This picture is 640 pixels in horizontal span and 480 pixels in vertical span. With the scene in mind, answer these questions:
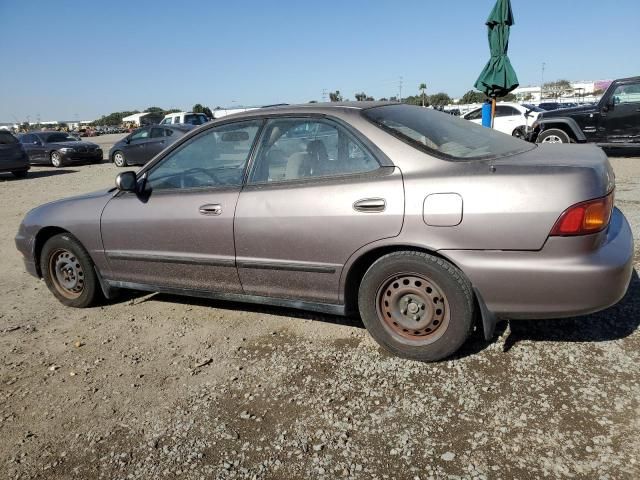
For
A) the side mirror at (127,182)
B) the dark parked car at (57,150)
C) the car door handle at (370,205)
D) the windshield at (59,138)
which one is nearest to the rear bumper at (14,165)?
the dark parked car at (57,150)

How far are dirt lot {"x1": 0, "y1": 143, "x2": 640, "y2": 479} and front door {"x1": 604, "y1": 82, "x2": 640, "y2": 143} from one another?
30.5 ft

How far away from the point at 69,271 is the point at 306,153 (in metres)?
2.43

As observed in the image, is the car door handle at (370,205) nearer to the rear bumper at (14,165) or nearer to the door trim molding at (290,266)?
the door trim molding at (290,266)

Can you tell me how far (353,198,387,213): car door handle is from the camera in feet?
8.97

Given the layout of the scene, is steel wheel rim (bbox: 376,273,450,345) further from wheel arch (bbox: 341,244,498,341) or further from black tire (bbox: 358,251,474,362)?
wheel arch (bbox: 341,244,498,341)

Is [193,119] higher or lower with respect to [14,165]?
higher

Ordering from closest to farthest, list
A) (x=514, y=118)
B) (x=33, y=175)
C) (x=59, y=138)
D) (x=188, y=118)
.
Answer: (x=33, y=175), (x=514, y=118), (x=59, y=138), (x=188, y=118)

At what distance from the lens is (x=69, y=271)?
413cm

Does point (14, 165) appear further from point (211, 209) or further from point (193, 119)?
point (211, 209)

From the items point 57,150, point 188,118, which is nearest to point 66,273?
point 57,150

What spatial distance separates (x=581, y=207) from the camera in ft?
7.86

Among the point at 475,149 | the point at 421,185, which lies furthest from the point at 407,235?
the point at 475,149

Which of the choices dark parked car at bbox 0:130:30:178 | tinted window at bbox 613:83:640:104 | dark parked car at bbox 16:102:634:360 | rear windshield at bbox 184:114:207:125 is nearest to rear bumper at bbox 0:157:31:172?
dark parked car at bbox 0:130:30:178

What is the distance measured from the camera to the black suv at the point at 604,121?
11.2 m
